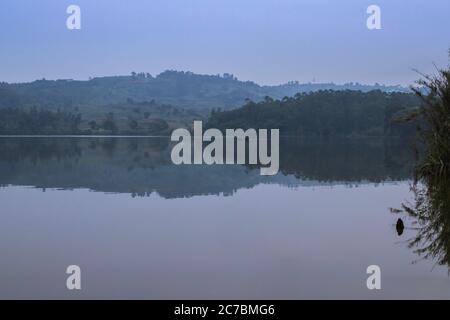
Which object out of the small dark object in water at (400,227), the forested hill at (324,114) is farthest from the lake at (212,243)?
the forested hill at (324,114)

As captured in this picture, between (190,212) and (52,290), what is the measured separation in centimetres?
687

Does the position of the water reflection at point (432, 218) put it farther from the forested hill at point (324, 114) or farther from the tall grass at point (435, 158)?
the forested hill at point (324, 114)

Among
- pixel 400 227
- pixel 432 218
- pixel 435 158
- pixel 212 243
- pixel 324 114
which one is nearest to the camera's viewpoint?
pixel 212 243

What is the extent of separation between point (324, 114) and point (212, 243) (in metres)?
102

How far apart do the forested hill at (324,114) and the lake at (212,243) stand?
285 feet

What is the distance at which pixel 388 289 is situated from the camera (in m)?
6.81

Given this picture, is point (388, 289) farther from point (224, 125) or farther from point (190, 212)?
point (224, 125)

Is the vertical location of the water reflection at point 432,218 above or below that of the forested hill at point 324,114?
below

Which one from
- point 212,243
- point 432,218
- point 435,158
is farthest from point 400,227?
point 435,158

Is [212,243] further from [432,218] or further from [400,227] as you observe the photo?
[432,218]

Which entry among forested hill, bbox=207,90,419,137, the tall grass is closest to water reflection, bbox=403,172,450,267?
the tall grass

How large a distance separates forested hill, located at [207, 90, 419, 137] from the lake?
86992 millimetres

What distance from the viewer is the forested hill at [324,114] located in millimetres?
106250

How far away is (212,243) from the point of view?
32.3ft
